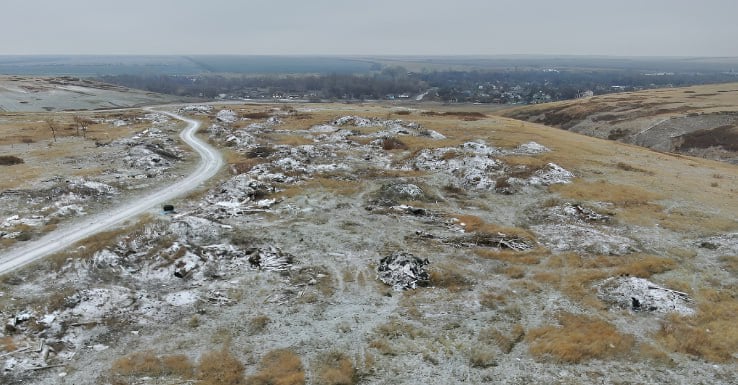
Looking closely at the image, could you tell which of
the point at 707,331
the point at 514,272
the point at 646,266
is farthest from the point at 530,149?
the point at 707,331

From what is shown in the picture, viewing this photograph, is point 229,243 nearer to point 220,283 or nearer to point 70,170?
point 220,283

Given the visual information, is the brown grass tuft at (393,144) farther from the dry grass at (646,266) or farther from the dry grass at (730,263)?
the dry grass at (730,263)

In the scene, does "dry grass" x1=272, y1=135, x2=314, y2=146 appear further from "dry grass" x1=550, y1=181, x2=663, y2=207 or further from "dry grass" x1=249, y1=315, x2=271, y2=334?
"dry grass" x1=249, y1=315, x2=271, y2=334

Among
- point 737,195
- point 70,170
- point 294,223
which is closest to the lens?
point 294,223

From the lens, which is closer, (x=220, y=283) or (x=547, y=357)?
(x=547, y=357)

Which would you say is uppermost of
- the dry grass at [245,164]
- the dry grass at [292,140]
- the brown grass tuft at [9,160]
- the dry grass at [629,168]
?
the dry grass at [292,140]

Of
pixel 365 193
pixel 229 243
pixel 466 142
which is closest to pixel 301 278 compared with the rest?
pixel 229 243

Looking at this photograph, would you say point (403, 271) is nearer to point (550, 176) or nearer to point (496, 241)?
point (496, 241)

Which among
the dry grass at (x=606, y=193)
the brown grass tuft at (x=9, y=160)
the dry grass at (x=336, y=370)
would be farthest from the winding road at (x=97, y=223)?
the dry grass at (x=606, y=193)
